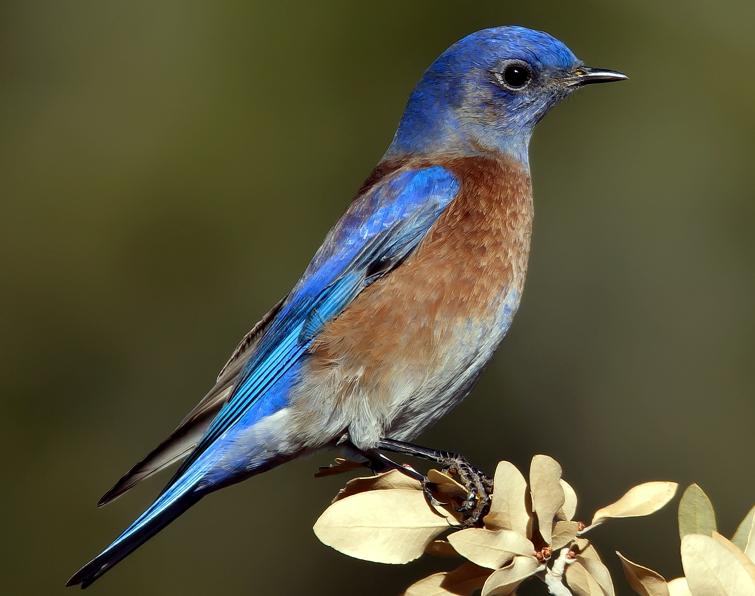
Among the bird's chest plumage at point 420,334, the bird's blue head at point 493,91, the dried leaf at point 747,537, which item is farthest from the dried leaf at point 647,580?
the bird's blue head at point 493,91

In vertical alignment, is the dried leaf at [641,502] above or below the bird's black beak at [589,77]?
below

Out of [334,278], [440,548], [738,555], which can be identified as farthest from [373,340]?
[738,555]

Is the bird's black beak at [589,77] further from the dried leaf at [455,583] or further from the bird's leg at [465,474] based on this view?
the dried leaf at [455,583]

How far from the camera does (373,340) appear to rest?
3600 millimetres

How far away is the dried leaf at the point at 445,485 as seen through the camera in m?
2.64

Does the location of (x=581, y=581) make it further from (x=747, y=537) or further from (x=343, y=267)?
(x=343, y=267)

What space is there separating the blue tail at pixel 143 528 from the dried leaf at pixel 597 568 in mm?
1392

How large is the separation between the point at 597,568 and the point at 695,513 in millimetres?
225

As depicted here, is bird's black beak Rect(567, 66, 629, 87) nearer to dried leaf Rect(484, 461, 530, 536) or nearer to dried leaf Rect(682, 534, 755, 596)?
dried leaf Rect(484, 461, 530, 536)

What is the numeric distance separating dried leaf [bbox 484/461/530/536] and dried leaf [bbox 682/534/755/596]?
0.42 meters

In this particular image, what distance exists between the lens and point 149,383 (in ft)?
18.6

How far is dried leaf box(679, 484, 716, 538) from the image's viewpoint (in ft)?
7.58

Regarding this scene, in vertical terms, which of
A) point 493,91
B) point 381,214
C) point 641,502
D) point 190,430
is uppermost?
point 493,91

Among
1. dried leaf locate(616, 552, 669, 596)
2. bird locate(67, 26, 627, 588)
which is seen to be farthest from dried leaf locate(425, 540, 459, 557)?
bird locate(67, 26, 627, 588)
